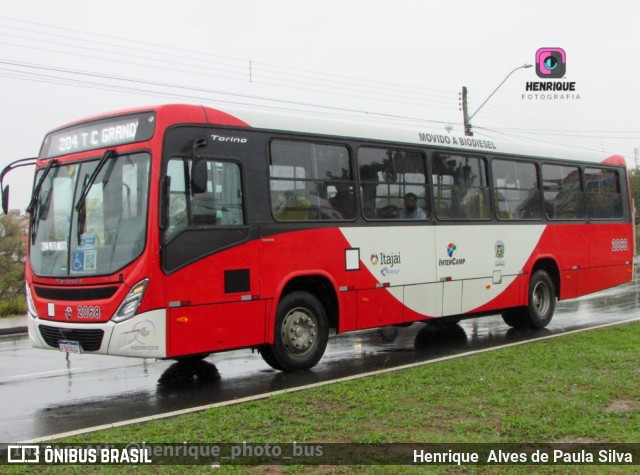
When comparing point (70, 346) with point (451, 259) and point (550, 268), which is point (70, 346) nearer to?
point (451, 259)

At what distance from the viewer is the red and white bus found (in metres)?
8.54

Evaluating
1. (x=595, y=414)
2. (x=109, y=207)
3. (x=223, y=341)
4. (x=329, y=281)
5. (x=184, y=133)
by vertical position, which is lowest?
(x=595, y=414)

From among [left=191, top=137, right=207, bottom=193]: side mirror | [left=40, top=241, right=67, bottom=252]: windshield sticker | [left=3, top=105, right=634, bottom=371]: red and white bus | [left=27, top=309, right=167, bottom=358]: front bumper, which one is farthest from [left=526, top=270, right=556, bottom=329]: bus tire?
[left=40, top=241, right=67, bottom=252]: windshield sticker

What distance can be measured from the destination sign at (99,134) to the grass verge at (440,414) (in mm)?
3492

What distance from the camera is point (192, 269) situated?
8.77 m

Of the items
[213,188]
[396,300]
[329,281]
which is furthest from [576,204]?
[213,188]

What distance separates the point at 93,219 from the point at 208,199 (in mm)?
1355

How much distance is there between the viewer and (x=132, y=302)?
27.3ft

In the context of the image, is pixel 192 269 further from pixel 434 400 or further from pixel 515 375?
pixel 515 375

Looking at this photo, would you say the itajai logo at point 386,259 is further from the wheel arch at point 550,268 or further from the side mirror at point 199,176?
the wheel arch at point 550,268

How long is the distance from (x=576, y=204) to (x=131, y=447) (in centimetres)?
1200

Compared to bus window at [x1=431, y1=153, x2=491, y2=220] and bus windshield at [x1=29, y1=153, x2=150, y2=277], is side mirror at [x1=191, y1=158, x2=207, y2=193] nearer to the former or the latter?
bus windshield at [x1=29, y1=153, x2=150, y2=277]

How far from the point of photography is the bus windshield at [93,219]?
854cm

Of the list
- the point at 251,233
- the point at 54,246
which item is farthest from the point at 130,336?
the point at 251,233
